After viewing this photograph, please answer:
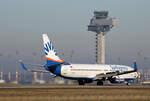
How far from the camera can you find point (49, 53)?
278 feet

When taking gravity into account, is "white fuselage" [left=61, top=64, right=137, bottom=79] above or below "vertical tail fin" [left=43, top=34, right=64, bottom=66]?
below

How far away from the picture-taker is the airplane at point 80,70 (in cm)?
8450

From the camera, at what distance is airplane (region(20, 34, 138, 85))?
8450 cm

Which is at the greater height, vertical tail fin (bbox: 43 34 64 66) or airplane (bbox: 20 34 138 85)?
vertical tail fin (bbox: 43 34 64 66)

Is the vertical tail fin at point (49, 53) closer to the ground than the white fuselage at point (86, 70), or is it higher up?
higher up

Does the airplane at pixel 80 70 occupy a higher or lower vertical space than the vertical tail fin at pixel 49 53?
lower

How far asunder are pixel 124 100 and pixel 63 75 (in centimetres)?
4441

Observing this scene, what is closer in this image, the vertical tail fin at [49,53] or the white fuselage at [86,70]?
the vertical tail fin at [49,53]

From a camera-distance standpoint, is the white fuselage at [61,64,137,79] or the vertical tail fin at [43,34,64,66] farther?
the white fuselage at [61,64,137,79]

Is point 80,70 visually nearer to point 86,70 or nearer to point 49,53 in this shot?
point 86,70

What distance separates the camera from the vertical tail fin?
277 feet

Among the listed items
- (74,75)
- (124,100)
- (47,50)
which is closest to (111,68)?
(74,75)

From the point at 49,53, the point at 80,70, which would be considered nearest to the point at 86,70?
the point at 80,70

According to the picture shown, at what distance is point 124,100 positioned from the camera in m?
42.2
